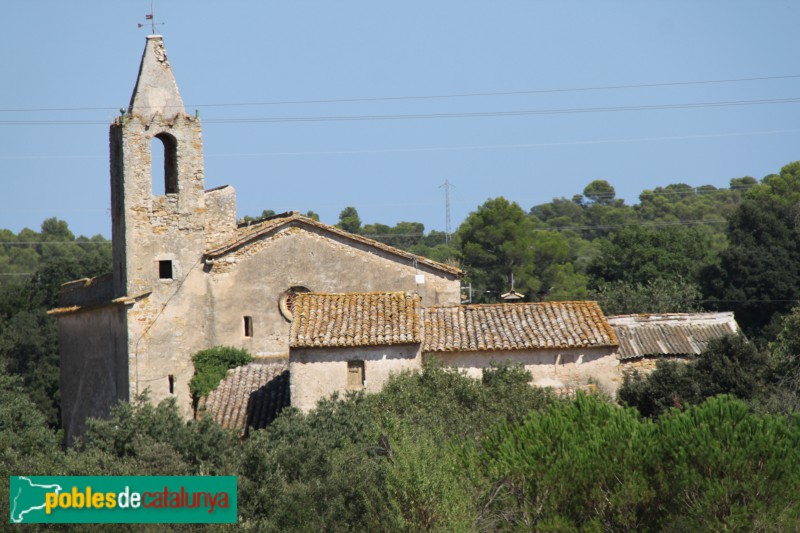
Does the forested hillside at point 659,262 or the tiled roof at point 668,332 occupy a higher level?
the forested hillside at point 659,262

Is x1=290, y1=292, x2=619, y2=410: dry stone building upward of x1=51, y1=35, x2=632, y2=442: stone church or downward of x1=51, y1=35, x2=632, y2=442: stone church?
downward

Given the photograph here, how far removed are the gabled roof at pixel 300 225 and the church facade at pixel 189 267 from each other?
3 centimetres

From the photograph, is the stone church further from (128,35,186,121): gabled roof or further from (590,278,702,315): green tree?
(590,278,702,315): green tree

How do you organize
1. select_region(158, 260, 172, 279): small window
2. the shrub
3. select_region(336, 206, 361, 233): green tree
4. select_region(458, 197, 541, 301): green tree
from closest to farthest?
the shrub, select_region(158, 260, 172, 279): small window, select_region(458, 197, 541, 301): green tree, select_region(336, 206, 361, 233): green tree

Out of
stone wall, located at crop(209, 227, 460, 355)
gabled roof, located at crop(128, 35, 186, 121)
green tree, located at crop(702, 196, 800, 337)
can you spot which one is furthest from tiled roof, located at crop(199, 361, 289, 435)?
green tree, located at crop(702, 196, 800, 337)

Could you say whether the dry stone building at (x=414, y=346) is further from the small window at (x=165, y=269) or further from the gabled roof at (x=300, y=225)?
the small window at (x=165, y=269)

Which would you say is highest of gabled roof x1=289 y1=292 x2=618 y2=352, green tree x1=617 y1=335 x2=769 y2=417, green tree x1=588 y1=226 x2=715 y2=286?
green tree x1=588 y1=226 x2=715 y2=286

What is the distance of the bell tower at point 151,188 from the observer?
29.7 metres

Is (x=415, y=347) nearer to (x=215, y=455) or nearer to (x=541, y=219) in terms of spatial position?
(x=215, y=455)

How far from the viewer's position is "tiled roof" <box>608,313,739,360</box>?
3244 centimetres

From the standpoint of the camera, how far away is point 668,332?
33656 mm

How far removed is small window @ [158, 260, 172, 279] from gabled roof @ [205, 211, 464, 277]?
2.79 feet

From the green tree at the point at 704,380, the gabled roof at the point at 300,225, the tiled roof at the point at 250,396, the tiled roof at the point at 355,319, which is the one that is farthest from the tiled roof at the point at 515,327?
the tiled roof at the point at 250,396

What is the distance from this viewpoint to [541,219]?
119 m
